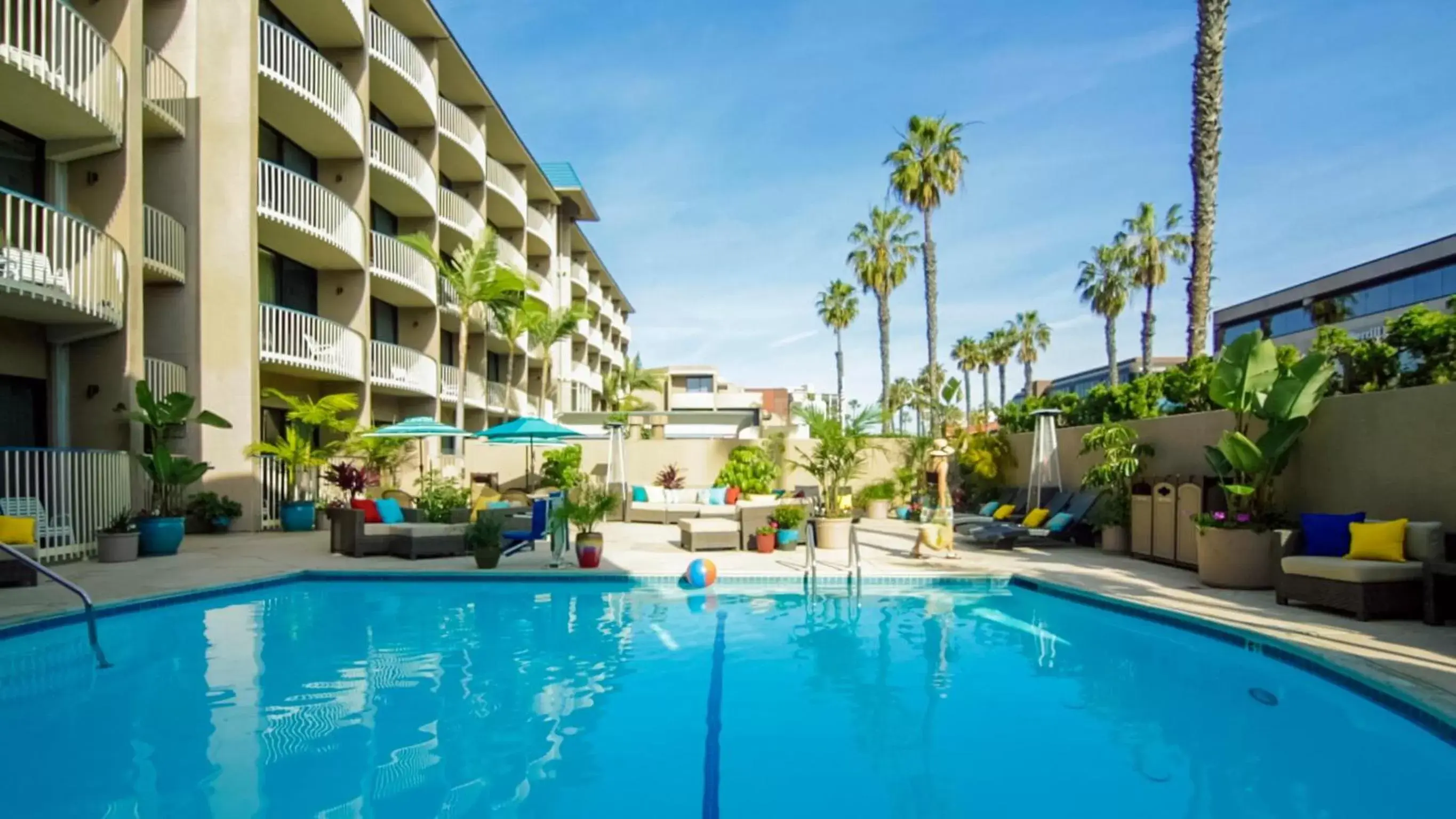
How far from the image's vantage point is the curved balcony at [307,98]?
638 inches

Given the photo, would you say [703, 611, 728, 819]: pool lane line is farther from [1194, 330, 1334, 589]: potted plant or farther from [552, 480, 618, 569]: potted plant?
[1194, 330, 1334, 589]: potted plant

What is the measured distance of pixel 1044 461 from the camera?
1672cm

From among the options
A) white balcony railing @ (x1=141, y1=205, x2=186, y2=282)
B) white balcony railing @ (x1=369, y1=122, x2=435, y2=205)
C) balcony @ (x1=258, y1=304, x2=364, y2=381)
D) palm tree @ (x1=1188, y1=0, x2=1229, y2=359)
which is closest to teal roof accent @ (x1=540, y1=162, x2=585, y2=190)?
white balcony railing @ (x1=369, y1=122, x2=435, y2=205)

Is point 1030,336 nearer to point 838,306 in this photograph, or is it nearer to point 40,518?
point 838,306

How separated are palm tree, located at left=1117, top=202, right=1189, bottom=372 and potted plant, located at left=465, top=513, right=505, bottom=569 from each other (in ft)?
104

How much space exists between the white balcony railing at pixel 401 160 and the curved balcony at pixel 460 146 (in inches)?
67.9

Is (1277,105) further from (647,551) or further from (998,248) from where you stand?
(647,551)

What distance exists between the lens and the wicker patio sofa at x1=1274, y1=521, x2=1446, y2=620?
7543 mm

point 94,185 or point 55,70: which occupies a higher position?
point 55,70

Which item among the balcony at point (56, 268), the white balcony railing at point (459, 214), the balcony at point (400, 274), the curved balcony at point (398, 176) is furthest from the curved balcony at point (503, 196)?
the balcony at point (56, 268)

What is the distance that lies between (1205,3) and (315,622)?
51.5 ft

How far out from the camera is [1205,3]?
13.1 m

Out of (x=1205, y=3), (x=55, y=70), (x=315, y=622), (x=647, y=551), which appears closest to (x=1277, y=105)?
(x=1205, y=3)

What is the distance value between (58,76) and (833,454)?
1270cm
